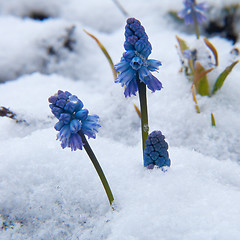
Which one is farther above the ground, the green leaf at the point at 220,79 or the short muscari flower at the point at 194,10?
the short muscari flower at the point at 194,10

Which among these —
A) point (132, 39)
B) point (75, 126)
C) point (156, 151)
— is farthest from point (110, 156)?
point (132, 39)

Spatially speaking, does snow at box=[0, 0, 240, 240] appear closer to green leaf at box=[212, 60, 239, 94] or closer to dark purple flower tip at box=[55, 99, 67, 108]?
green leaf at box=[212, 60, 239, 94]

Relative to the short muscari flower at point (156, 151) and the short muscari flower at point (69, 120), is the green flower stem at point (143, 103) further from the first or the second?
the short muscari flower at point (69, 120)

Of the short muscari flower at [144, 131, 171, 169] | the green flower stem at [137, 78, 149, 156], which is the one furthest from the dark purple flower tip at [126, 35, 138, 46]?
the short muscari flower at [144, 131, 171, 169]

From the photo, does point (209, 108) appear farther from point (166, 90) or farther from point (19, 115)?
point (19, 115)

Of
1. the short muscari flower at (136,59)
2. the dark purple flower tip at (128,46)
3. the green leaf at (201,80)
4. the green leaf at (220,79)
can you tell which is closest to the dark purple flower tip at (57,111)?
the short muscari flower at (136,59)
